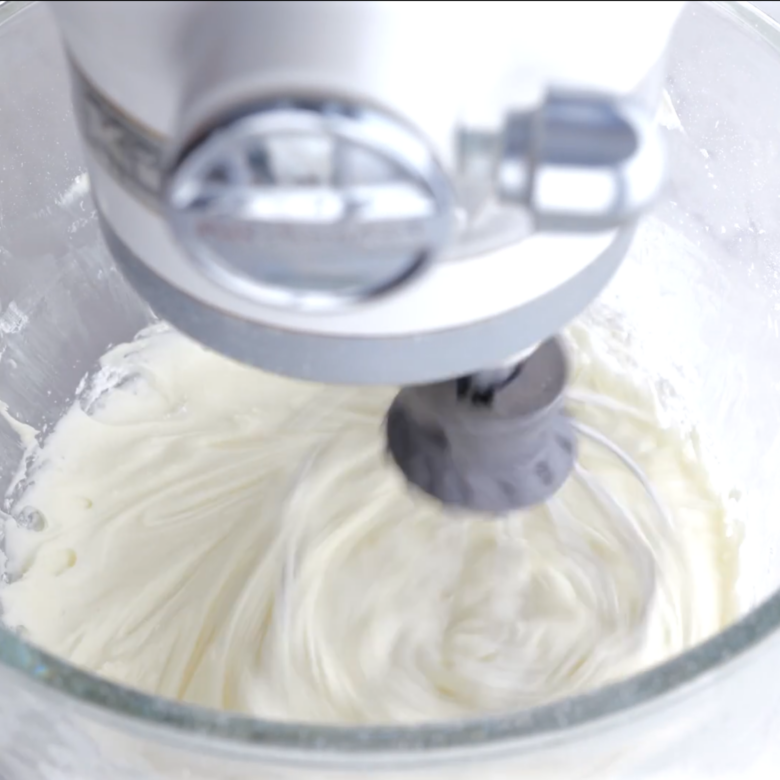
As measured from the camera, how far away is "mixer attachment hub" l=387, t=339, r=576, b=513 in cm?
39

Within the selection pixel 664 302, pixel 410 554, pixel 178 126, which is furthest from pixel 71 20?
pixel 664 302

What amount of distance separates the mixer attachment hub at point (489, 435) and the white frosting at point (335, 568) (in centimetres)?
15

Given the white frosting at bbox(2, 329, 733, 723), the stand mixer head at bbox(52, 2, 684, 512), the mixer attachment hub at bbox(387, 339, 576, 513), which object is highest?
the stand mixer head at bbox(52, 2, 684, 512)

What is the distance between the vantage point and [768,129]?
604mm

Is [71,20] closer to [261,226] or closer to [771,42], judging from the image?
[261,226]

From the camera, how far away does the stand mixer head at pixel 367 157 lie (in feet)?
0.76

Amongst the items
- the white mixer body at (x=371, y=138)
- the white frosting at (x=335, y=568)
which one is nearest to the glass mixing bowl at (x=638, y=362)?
the white frosting at (x=335, y=568)

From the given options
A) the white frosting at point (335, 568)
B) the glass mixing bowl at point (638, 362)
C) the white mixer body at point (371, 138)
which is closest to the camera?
the white mixer body at point (371, 138)

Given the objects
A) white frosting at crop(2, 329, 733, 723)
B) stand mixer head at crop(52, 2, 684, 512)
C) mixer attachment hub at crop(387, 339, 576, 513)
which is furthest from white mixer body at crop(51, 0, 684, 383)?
white frosting at crop(2, 329, 733, 723)

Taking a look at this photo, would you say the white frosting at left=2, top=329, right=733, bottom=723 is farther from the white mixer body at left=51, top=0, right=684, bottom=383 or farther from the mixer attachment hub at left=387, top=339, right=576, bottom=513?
the white mixer body at left=51, top=0, right=684, bottom=383

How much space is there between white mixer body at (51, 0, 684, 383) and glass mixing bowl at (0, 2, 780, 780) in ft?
0.51

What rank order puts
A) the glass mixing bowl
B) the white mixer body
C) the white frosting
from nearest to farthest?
the white mixer body → the glass mixing bowl → the white frosting

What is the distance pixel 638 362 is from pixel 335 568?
0.27 metres

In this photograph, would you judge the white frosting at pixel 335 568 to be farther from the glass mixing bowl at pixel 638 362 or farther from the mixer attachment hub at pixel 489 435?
the mixer attachment hub at pixel 489 435
